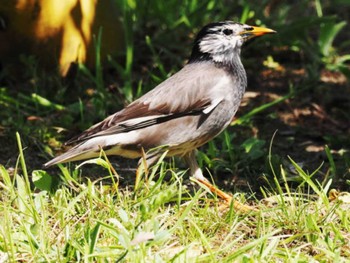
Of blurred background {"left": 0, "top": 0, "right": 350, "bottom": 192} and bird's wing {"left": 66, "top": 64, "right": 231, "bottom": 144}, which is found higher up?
bird's wing {"left": 66, "top": 64, "right": 231, "bottom": 144}

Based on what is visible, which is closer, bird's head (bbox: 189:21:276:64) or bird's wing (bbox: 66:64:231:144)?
bird's wing (bbox: 66:64:231:144)

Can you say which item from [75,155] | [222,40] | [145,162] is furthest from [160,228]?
[222,40]

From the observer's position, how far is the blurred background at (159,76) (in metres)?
6.30

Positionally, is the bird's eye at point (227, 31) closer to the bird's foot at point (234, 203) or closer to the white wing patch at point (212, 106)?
the white wing patch at point (212, 106)

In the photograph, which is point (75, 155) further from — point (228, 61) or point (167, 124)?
point (228, 61)

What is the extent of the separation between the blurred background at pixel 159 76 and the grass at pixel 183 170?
0.02 meters

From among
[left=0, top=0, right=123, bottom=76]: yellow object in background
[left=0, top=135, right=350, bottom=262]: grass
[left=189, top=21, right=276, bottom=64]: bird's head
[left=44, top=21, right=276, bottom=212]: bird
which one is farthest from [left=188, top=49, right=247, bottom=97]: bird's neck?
[left=0, top=0, right=123, bottom=76]: yellow object in background

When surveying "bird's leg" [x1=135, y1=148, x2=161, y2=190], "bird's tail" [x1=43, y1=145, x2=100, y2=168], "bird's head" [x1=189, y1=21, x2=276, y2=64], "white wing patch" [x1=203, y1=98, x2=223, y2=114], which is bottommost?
"bird's leg" [x1=135, y1=148, x2=161, y2=190]

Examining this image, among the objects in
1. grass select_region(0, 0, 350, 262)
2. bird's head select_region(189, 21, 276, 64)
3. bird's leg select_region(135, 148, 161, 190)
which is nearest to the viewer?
grass select_region(0, 0, 350, 262)

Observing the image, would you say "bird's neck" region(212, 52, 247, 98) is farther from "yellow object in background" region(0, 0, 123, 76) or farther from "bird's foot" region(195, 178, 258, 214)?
"yellow object in background" region(0, 0, 123, 76)

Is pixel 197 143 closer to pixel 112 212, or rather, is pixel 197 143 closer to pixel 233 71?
pixel 233 71

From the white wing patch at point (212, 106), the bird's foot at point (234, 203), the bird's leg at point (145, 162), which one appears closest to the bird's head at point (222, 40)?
the white wing patch at point (212, 106)

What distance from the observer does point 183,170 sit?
19.5 feet

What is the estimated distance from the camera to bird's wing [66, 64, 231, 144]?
5.49m
